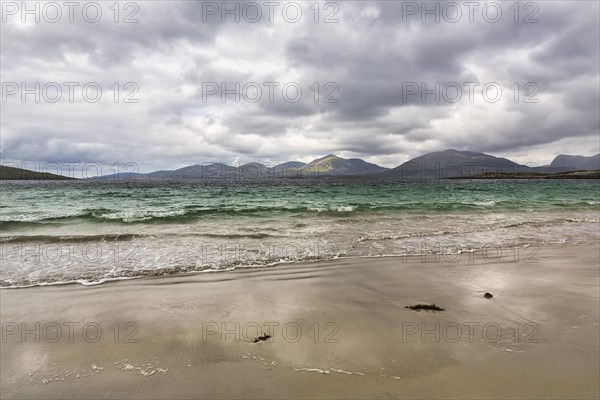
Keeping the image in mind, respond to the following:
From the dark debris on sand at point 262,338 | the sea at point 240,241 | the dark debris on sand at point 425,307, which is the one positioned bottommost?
the dark debris on sand at point 262,338

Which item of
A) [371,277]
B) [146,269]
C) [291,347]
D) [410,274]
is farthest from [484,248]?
[146,269]

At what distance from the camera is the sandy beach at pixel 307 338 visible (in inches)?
160

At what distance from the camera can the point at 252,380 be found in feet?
13.7

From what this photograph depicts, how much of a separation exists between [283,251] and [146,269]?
4664 mm

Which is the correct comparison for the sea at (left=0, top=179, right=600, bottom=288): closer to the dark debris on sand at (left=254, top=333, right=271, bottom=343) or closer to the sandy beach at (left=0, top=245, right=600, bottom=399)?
the sandy beach at (left=0, top=245, right=600, bottom=399)

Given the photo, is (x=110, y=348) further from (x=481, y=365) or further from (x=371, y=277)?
(x=371, y=277)

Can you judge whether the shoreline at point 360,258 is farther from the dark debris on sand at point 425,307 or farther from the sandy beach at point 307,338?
the dark debris on sand at point 425,307

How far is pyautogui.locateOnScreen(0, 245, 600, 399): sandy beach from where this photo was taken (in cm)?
406

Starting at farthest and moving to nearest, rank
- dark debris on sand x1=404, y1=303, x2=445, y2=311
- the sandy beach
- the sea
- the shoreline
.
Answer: the sea, the shoreline, dark debris on sand x1=404, y1=303, x2=445, y2=311, the sandy beach

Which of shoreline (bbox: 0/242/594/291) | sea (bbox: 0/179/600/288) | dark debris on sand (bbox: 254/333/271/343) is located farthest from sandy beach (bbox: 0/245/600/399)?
sea (bbox: 0/179/600/288)

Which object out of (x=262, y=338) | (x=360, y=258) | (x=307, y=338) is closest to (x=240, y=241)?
(x=360, y=258)

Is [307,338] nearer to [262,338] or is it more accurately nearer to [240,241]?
[262,338]

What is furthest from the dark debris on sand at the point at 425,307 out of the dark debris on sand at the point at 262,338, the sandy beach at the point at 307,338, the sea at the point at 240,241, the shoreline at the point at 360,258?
the sea at the point at 240,241

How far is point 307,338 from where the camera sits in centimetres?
529
